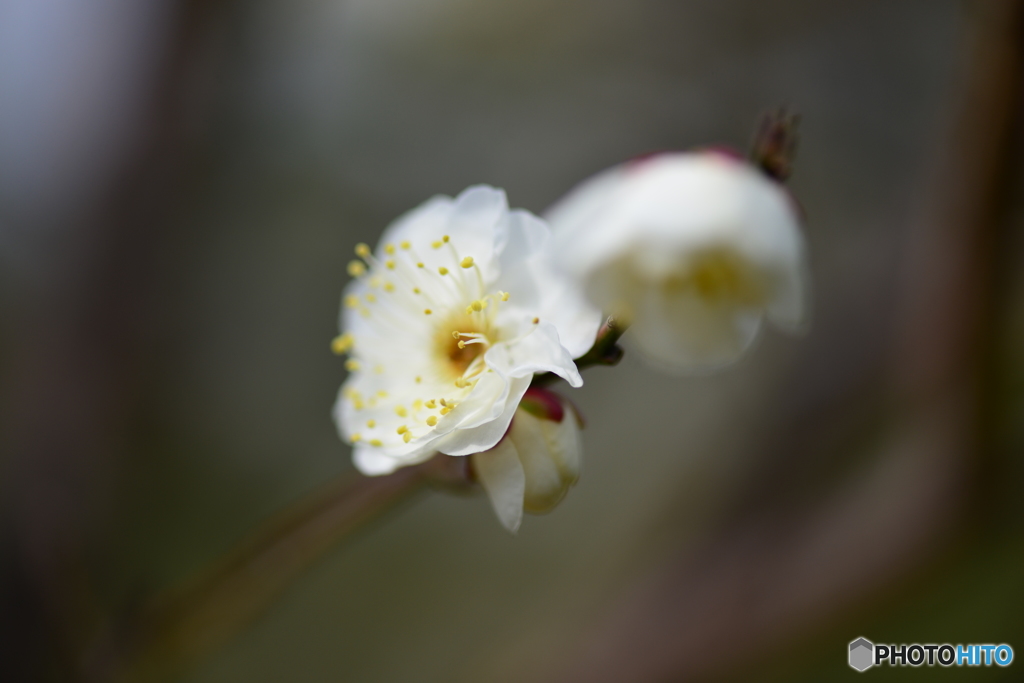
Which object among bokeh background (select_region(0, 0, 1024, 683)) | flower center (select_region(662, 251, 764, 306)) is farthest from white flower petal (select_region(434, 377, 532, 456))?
bokeh background (select_region(0, 0, 1024, 683))

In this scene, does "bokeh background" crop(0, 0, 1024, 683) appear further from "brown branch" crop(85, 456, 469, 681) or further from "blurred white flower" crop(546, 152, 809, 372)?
"blurred white flower" crop(546, 152, 809, 372)

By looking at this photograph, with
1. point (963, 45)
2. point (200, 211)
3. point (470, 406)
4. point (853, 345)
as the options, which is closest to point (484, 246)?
point (470, 406)

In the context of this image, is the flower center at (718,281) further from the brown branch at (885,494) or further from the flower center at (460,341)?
the brown branch at (885,494)

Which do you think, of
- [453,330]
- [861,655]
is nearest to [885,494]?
[861,655]

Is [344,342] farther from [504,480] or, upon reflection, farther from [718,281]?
[718,281]

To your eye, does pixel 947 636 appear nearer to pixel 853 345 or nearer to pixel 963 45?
pixel 853 345

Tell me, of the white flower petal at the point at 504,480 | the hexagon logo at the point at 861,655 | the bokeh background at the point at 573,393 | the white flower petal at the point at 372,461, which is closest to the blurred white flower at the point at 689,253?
the white flower petal at the point at 504,480
